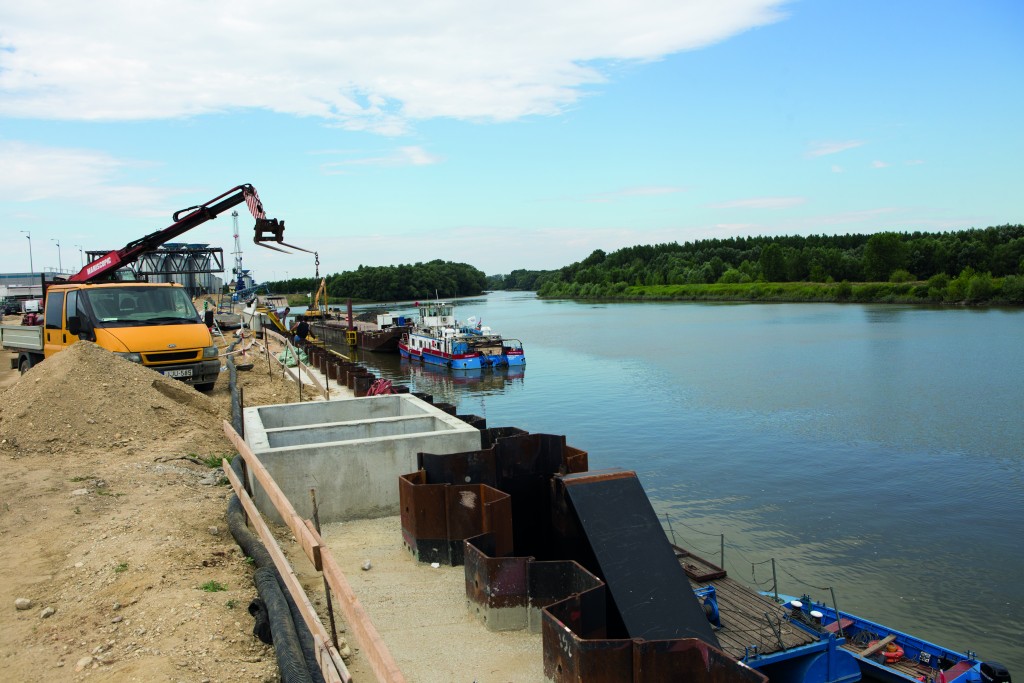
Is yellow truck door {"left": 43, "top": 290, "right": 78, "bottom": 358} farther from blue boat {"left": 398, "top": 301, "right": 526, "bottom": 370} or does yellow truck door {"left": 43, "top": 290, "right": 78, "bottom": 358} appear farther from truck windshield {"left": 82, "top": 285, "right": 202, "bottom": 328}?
blue boat {"left": 398, "top": 301, "right": 526, "bottom": 370}

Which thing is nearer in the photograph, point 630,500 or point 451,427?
point 630,500

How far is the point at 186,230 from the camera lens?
20.4 metres

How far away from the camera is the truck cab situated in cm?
1584

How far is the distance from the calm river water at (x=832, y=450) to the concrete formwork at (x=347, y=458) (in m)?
6.94

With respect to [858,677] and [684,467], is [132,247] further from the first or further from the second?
[858,677]

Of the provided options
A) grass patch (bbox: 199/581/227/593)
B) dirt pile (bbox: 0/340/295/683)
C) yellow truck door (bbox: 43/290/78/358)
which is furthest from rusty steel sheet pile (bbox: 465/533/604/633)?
yellow truck door (bbox: 43/290/78/358)

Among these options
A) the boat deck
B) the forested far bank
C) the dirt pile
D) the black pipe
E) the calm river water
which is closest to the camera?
the black pipe

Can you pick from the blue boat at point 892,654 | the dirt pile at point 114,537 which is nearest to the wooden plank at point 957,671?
the blue boat at point 892,654

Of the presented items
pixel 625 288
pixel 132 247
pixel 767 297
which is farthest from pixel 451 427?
pixel 625 288

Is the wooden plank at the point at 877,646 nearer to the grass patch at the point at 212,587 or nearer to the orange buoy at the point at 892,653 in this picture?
the orange buoy at the point at 892,653

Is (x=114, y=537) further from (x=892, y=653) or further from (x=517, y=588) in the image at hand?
(x=892, y=653)

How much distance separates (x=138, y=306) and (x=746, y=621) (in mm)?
13887

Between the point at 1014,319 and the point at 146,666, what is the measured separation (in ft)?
258

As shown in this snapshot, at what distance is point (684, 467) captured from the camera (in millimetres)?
22531
